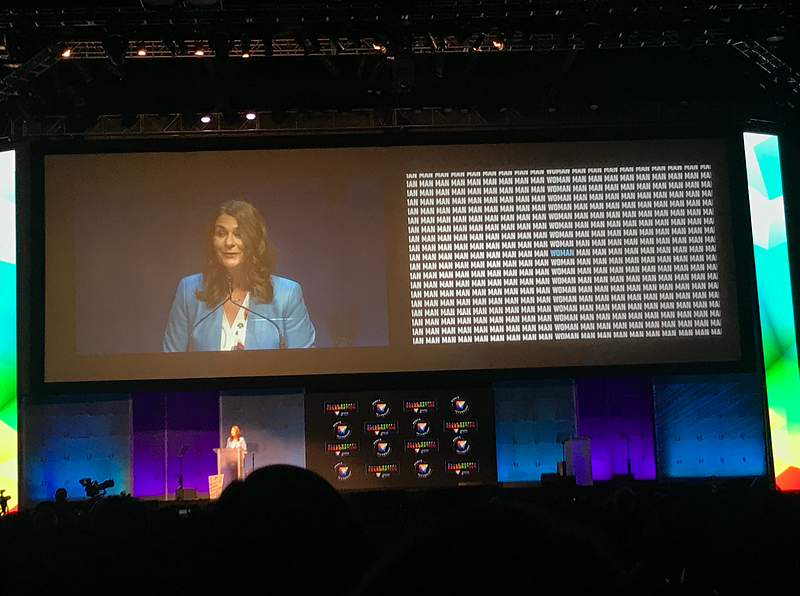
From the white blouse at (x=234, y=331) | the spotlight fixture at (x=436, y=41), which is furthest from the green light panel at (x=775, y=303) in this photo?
the white blouse at (x=234, y=331)

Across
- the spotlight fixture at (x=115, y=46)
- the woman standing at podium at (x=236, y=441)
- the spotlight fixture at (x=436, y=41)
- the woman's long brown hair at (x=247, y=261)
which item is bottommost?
the woman standing at podium at (x=236, y=441)

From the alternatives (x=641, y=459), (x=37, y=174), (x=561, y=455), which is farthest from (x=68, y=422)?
(x=641, y=459)

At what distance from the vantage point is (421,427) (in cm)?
1082

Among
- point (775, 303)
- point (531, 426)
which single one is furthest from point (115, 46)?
point (775, 303)

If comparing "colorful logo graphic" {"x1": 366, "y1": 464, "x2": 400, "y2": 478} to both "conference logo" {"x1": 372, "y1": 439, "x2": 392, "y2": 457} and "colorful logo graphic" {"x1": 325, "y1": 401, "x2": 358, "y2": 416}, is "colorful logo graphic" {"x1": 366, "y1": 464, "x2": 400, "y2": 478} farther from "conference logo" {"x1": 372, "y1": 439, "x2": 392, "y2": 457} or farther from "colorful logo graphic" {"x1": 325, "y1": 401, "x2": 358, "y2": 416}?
"colorful logo graphic" {"x1": 325, "y1": 401, "x2": 358, "y2": 416}

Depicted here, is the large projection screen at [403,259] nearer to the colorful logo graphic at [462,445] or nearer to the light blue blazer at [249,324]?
the light blue blazer at [249,324]

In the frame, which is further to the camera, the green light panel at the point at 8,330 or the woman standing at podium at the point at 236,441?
the green light panel at the point at 8,330

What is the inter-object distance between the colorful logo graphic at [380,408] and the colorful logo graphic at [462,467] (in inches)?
41.6

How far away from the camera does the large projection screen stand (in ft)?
33.2

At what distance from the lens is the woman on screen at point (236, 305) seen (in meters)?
10.1

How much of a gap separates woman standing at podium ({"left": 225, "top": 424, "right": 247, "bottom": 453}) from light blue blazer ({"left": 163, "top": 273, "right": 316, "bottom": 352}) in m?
1.47

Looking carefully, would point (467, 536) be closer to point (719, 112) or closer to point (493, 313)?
point (493, 313)

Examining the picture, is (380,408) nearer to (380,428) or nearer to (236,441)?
(380,428)

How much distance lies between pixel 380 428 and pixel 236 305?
2.55m
